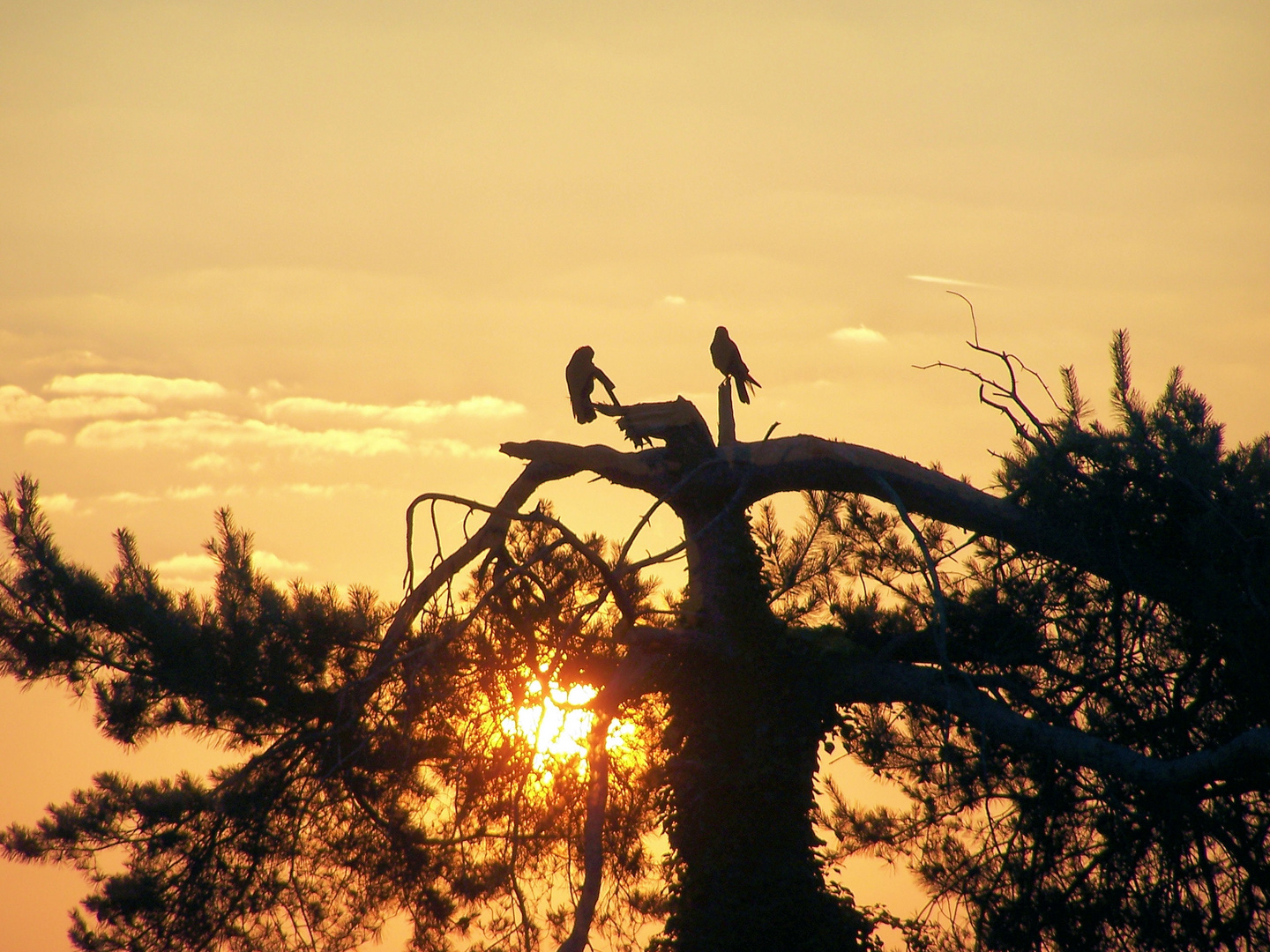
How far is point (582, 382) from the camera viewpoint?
6668mm

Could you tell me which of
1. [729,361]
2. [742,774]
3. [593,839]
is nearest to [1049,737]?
[742,774]

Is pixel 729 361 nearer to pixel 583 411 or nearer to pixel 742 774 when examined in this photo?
pixel 583 411

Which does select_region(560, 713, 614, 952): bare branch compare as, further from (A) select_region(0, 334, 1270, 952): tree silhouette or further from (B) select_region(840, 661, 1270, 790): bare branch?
(B) select_region(840, 661, 1270, 790): bare branch

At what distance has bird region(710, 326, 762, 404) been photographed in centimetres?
708

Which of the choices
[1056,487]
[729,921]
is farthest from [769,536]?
[729,921]

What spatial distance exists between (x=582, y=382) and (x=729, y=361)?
1024mm

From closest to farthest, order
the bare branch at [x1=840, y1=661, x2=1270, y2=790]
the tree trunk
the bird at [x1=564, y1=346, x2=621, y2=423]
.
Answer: the bare branch at [x1=840, y1=661, x2=1270, y2=790] < the tree trunk < the bird at [x1=564, y1=346, x2=621, y2=423]

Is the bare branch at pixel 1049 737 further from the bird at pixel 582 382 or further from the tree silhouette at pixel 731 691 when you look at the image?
the bird at pixel 582 382

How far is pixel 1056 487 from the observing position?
5.76m

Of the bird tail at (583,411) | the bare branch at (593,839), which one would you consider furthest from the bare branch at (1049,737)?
the bird tail at (583,411)

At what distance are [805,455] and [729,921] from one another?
247cm

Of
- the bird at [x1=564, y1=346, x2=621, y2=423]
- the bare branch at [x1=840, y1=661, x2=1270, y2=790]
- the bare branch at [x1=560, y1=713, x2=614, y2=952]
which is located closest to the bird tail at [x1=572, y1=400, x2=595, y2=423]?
the bird at [x1=564, y1=346, x2=621, y2=423]

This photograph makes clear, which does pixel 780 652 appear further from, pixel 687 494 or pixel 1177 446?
pixel 1177 446

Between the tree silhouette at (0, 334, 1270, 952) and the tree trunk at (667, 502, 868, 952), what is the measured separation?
0.05 feet
